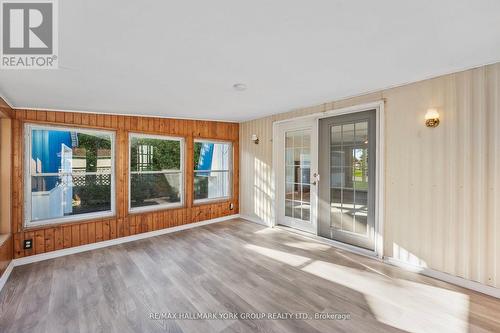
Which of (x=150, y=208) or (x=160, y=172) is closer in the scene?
(x=150, y=208)

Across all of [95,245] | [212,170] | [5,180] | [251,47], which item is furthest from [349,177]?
[5,180]

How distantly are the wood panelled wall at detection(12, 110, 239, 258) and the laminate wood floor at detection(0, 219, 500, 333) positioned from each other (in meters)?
0.36

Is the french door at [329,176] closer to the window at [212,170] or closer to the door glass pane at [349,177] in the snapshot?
the door glass pane at [349,177]

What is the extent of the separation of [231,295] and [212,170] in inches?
135

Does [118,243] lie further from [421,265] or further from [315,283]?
[421,265]

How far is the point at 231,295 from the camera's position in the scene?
235 centimetres

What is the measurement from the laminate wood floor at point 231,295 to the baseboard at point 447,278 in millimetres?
83

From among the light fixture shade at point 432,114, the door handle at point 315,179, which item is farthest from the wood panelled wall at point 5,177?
the light fixture shade at point 432,114

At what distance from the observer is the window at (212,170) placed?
5141 millimetres

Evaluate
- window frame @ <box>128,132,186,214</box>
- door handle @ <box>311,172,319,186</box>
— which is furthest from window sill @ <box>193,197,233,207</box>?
door handle @ <box>311,172,319,186</box>

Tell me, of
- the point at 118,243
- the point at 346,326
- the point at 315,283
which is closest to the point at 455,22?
the point at 346,326

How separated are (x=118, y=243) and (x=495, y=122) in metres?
5.51

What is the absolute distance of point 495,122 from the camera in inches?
89.7

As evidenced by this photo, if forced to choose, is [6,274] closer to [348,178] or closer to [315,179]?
[315,179]
